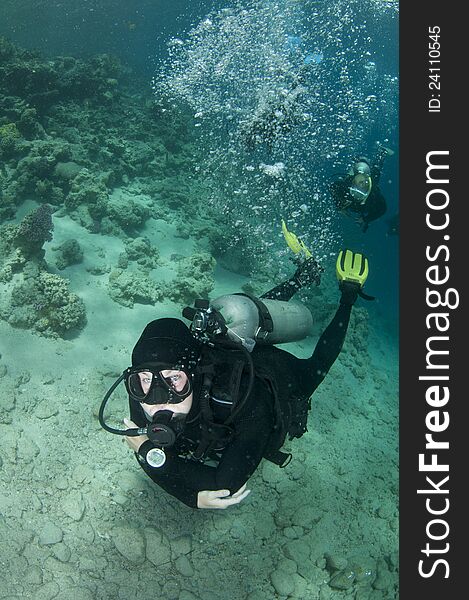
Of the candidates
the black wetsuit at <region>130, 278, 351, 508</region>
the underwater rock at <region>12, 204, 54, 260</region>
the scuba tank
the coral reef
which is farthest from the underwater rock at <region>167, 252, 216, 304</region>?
the black wetsuit at <region>130, 278, 351, 508</region>

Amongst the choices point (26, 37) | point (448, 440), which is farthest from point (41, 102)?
point (26, 37)

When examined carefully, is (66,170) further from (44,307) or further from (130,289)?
(44,307)

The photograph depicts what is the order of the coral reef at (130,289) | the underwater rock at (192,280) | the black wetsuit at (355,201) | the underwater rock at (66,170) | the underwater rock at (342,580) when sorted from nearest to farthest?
the underwater rock at (342,580)
the coral reef at (130,289)
the underwater rock at (192,280)
the black wetsuit at (355,201)
the underwater rock at (66,170)

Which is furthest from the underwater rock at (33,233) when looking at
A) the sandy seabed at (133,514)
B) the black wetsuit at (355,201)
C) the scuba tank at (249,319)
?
the black wetsuit at (355,201)

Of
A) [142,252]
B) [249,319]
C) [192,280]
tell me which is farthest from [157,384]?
[142,252]

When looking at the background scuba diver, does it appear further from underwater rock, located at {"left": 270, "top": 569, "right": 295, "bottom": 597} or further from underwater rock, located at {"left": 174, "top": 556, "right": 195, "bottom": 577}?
underwater rock, located at {"left": 174, "top": 556, "right": 195, "bottom": 577}

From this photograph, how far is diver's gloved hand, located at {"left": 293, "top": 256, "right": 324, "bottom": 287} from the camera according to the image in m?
6.50

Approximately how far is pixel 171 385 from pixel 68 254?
5067 mm

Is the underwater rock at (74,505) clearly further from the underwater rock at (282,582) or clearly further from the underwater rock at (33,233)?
the underwater rock at (33,233)

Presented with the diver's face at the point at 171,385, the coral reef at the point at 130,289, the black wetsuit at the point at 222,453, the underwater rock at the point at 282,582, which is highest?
the coral reef at the point at 130,289

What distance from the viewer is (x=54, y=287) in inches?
244

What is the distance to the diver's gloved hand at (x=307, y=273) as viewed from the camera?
6.50m

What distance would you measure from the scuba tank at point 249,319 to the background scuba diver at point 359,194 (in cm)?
384

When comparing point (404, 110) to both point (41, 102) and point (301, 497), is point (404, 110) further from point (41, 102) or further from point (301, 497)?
point (41, 102)
